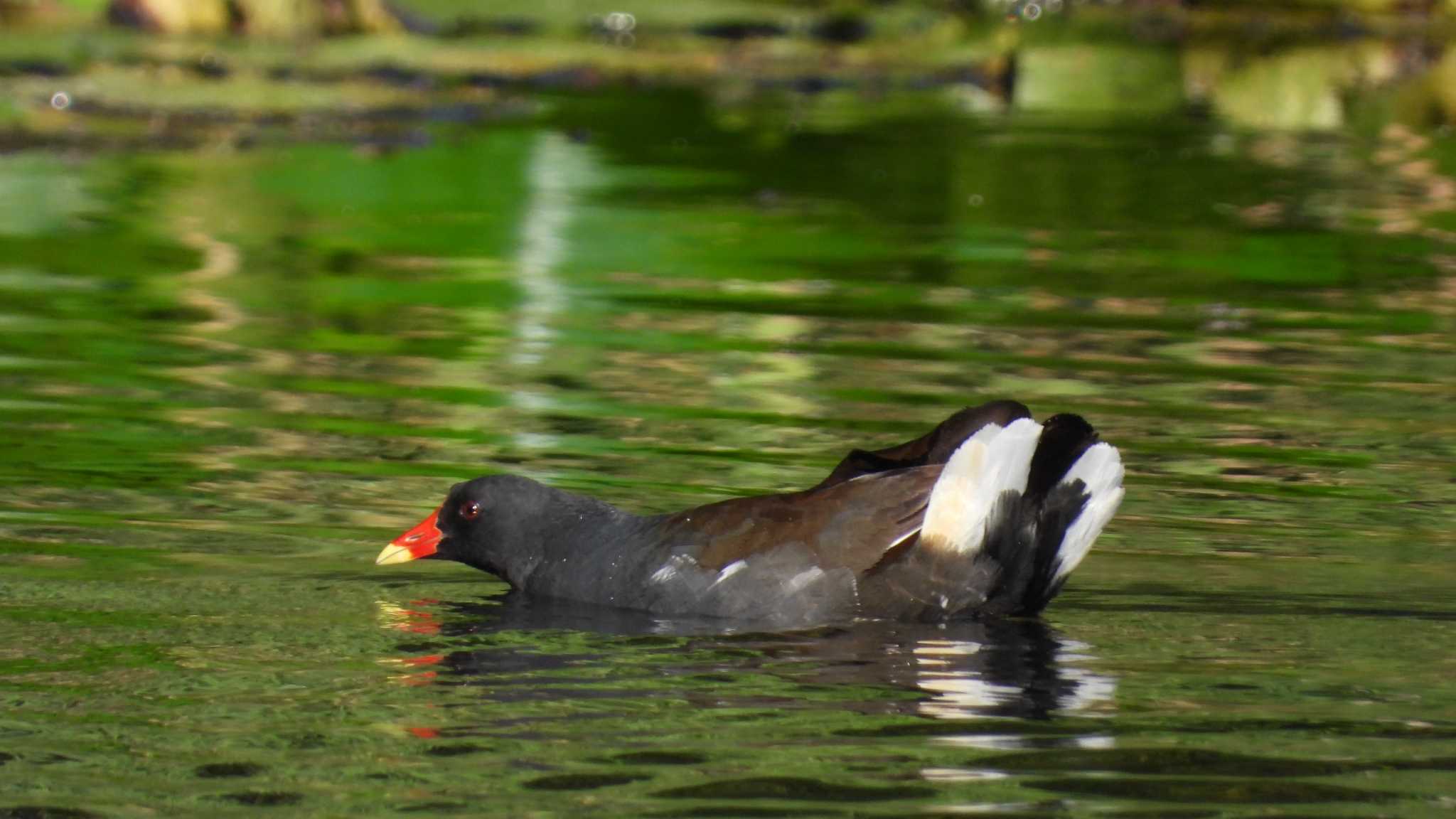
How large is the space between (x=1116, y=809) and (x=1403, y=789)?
0.59m

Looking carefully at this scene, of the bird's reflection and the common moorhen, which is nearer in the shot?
the bird's reflection

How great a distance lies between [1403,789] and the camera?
500 centimetres

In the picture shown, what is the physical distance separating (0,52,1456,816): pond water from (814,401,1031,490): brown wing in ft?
1.67

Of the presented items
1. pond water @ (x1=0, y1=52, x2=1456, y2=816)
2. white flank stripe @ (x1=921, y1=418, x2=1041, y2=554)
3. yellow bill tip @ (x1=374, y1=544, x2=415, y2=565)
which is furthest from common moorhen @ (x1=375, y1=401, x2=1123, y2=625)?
yellow bill tip @ (x1=374, y1=544, x2=415, y2=565)

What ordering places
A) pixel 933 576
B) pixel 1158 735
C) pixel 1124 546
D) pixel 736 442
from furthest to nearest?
pixel 736 442, pixel 1124 546, pixel 933 576, pixel 1158 735

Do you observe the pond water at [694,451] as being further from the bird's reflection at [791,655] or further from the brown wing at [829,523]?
the brown wing at [829,523]

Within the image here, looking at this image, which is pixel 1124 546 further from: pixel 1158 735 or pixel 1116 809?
pixel 1116 809

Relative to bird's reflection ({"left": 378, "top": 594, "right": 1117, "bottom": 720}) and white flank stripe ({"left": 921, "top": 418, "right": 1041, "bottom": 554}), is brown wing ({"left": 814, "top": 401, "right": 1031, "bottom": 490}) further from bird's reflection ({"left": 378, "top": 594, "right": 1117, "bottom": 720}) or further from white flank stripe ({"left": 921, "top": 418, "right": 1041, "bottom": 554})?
bird's reflection ({"left": 378, "top": 594, "right": 1117, "bottom": 720})

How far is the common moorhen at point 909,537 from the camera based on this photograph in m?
6.36

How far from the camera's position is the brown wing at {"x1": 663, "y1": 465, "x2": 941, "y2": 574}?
652 cm

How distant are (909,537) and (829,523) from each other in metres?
0.23

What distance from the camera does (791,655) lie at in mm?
6227

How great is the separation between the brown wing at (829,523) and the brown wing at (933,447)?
0.12 metres

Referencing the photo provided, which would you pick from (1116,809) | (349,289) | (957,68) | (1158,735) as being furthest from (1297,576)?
(957,68)
